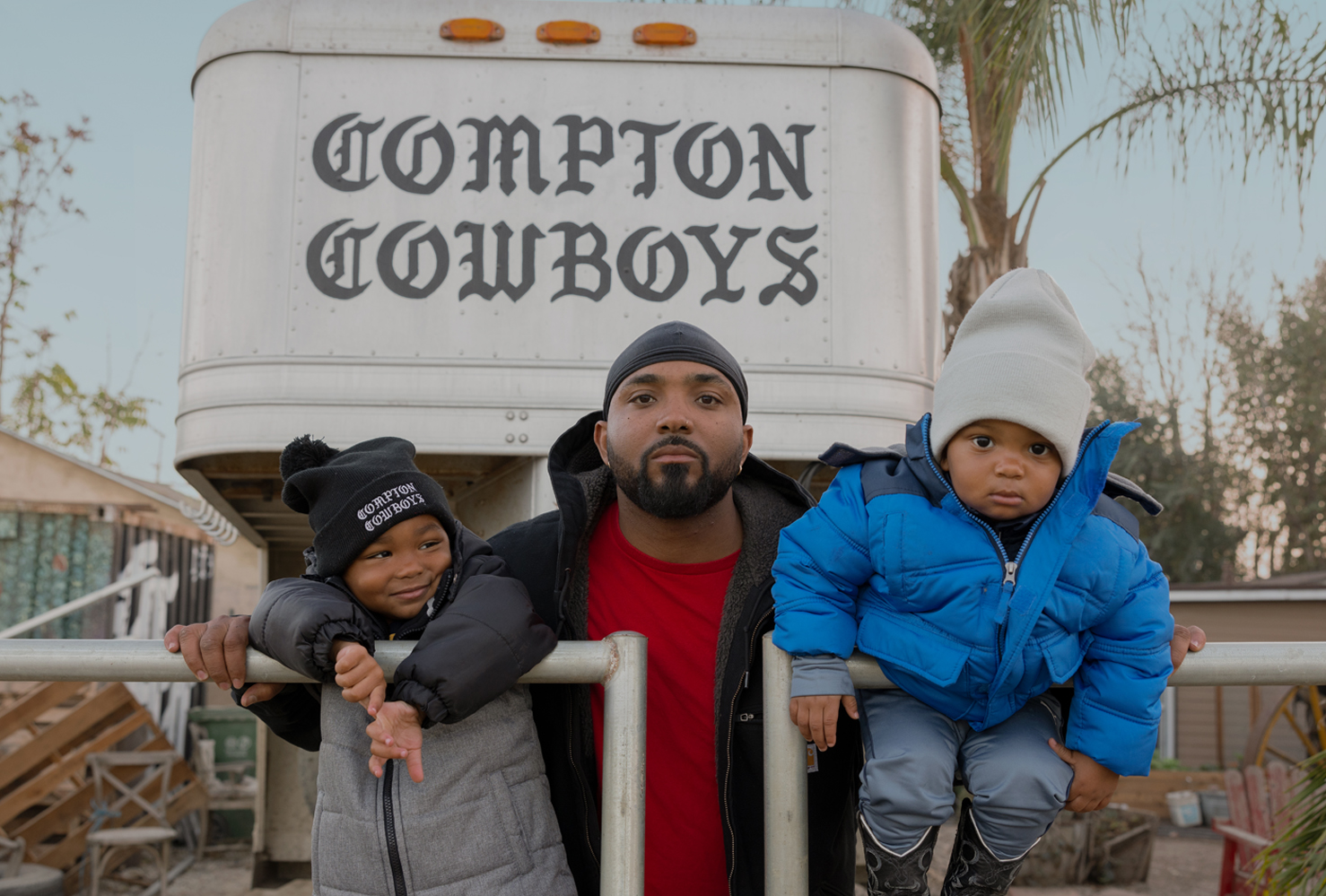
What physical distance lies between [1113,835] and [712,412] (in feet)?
27.5

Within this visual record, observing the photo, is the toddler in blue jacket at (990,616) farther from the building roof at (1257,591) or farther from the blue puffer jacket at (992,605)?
the building roof at (1257,591)

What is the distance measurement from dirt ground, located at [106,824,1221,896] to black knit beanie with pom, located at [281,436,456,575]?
212 inches

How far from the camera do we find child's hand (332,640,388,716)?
1501mm

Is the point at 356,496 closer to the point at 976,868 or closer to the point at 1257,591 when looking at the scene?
the point at 976,868

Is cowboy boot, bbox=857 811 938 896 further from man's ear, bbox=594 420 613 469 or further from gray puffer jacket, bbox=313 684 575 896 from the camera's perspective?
man's ear, bbox=594 420 613 469

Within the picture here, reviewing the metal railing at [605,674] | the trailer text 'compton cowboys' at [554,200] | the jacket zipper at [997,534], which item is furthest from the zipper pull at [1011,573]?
the trailer text 'compton cowboys' at [554,200]

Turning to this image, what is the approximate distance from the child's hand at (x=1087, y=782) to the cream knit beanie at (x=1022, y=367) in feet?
1.55

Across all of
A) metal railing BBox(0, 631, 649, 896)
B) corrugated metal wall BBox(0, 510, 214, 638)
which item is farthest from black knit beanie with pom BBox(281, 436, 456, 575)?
corrugated metal wall BBox(0, 510, 214, 638)

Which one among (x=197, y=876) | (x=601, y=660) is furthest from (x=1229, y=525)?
(x=601, y=660)

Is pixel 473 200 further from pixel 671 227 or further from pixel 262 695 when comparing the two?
pixel 262 695

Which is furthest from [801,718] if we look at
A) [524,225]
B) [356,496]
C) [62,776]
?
[62,776]

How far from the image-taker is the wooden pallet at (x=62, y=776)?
7951 millimetres

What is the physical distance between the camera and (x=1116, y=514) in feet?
6.13

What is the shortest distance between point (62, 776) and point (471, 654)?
816cm
